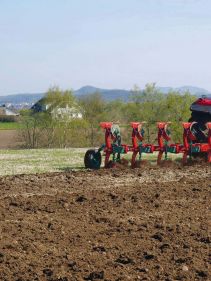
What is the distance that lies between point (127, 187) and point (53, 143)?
3979cm

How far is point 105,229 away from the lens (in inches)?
337

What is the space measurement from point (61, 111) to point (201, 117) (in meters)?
36.5

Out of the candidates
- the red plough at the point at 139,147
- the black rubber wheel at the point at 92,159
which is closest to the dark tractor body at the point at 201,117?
the red plough at the point at 139,147

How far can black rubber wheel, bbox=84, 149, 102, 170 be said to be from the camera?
1706cm

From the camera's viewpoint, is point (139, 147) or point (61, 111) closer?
point (139, 147)

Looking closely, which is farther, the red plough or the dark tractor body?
the dark tractor body

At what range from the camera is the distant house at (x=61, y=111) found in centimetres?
5378

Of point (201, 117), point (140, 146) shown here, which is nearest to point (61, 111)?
point (201, 117)

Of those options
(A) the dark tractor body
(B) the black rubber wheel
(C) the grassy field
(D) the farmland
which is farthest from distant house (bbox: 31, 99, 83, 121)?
(D) the farmland

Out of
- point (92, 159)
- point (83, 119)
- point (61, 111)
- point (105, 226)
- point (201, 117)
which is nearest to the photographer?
point (105, 226)

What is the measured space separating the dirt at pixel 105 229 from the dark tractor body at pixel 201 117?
439 cm

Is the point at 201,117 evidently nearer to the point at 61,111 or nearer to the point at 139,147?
the point at 139,147

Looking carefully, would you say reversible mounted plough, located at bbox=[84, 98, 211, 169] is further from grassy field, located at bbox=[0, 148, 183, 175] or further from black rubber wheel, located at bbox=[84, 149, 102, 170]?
grassy field, located at bbox=[0, 148, 183, 175]

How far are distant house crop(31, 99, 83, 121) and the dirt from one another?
131 feet
